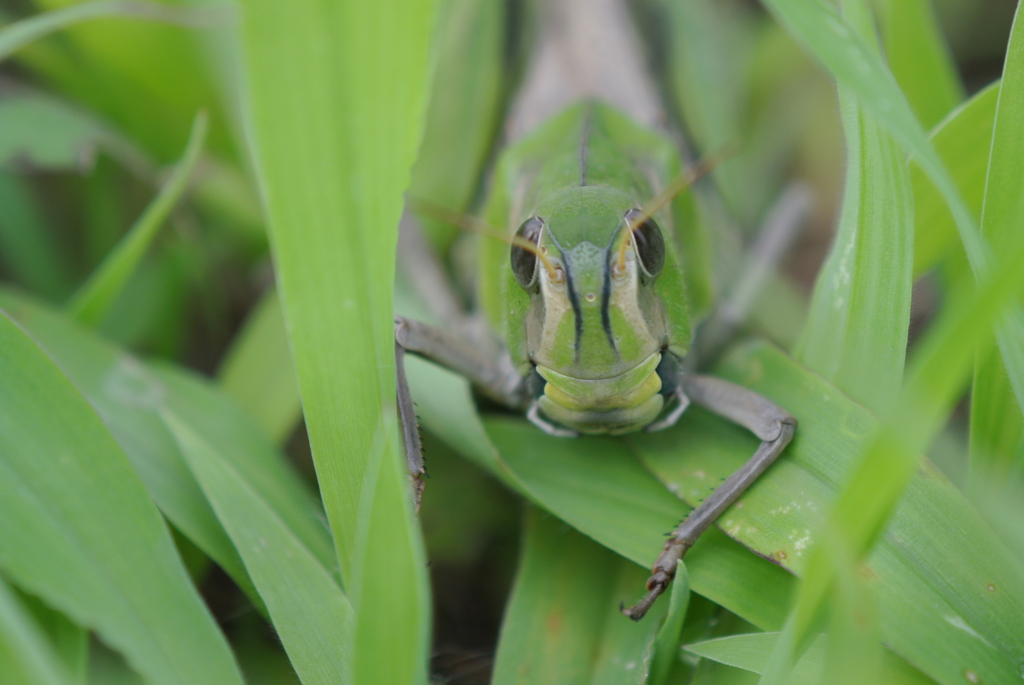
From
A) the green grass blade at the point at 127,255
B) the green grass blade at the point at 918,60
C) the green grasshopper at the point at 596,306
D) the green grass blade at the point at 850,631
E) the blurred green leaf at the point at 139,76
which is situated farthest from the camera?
the blurred green leaf at the point at 139,76

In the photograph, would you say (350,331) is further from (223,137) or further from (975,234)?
(223,137)

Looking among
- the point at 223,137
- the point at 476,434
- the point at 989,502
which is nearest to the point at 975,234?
the point at 989,502

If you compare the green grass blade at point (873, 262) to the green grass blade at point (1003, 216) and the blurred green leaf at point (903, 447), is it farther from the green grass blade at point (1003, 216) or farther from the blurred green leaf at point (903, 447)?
the blurred green leaf at point (903, 447)

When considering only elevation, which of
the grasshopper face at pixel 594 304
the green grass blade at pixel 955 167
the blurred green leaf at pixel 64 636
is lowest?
the blurred green leaf at pixel 64 636

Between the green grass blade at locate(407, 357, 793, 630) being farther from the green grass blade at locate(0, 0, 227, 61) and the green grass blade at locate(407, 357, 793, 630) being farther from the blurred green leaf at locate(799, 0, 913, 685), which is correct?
the green grass blade at locate(0, 0, 227, 61)

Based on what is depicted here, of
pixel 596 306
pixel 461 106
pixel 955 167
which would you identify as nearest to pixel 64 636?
pixel 596 306

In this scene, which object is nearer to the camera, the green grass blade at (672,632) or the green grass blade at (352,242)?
the green grass blade at (352,242)

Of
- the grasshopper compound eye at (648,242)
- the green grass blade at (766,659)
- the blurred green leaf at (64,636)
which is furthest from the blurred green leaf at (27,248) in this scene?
the green grass blade at (766,659)
